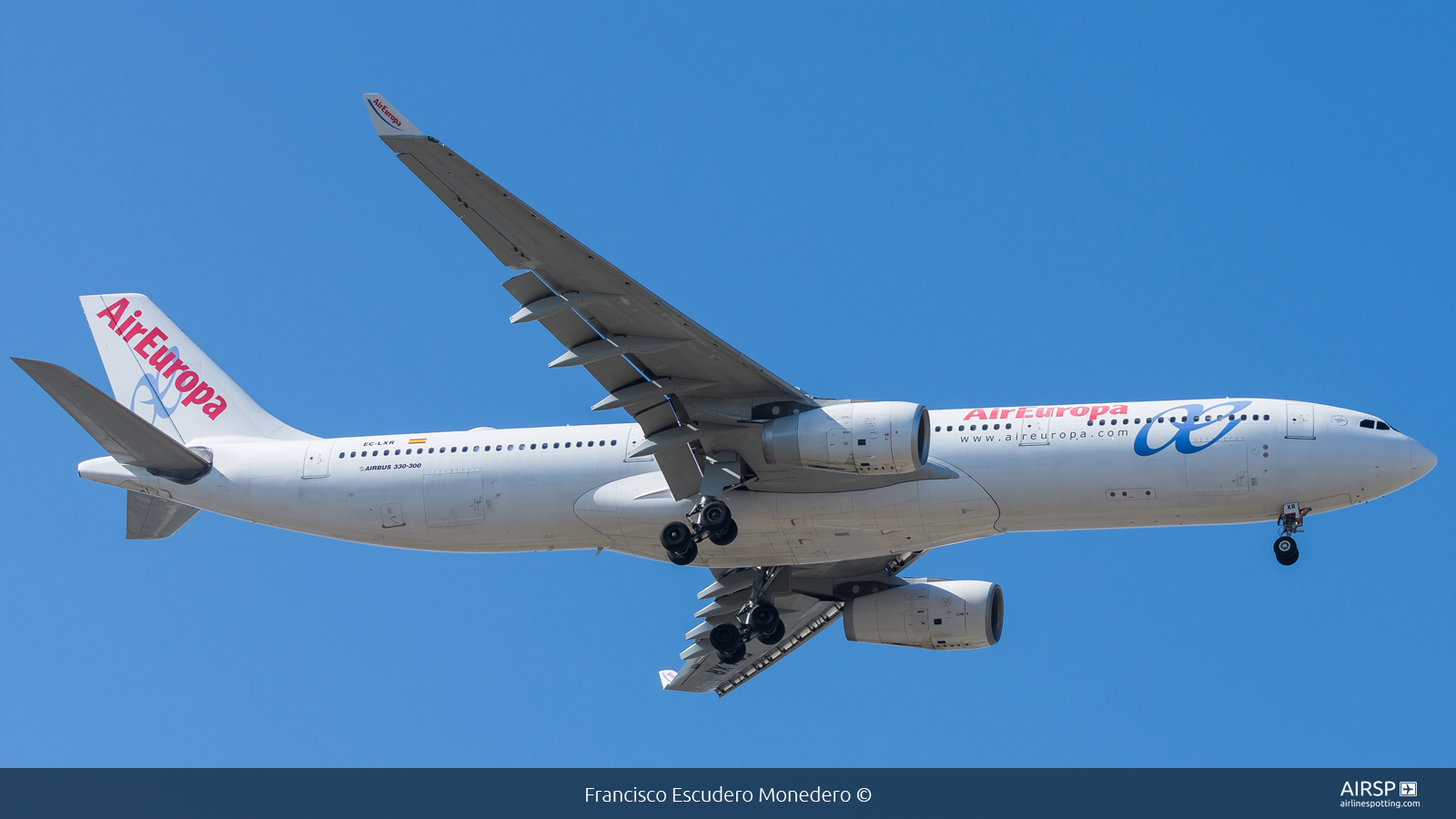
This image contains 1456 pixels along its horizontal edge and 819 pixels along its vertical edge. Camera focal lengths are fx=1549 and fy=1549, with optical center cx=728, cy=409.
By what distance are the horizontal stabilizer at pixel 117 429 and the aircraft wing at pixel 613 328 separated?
982cm

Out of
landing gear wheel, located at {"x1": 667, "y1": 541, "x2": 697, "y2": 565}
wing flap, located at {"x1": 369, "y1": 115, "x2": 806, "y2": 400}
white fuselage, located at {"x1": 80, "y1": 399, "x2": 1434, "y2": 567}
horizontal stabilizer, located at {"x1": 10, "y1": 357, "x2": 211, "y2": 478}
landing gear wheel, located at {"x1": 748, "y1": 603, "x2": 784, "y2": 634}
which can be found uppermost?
wing flap, located at {"x1": 369, "y1": 115, "x2": 806, "y2": 400}

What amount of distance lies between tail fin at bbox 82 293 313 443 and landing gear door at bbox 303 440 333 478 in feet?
6.30

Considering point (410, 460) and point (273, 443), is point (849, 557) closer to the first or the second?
point (410, 460)

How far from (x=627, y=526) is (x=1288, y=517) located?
42.7ft

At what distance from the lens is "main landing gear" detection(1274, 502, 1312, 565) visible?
29344mm

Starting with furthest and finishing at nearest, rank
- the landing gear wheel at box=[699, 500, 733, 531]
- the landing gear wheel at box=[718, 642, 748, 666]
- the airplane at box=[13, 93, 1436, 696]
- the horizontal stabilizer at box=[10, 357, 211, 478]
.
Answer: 1. the landing gear wheel at box=[718, 642, 748, 666]
2. the horizontal stabilizer at box=[10, 357, 211, 478]
3. the landing gear wheel at box=[699, 500, 733, 531]
4. the airplane at box=[13, 93, 1436, 696]

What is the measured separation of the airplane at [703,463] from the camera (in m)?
28.9

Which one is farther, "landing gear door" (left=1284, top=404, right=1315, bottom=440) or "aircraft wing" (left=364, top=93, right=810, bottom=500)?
"landing gear door" (left=1284, top=404, right=1315, bottom=440)

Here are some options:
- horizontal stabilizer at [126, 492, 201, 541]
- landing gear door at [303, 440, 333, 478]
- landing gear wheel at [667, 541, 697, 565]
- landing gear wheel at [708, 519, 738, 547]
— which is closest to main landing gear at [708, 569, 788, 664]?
landing gear wheel at [667, 541, 697, 565]

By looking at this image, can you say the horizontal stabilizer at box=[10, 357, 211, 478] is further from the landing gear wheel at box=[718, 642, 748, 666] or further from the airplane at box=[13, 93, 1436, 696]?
the landing gear wheel at box=[718, 642, 748, 666]

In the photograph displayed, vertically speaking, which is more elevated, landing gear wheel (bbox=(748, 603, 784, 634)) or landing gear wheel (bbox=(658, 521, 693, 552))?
landing gear wheel (bbox=(658, 521, 693, 552))

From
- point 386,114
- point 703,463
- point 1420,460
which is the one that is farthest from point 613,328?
point 1420,460

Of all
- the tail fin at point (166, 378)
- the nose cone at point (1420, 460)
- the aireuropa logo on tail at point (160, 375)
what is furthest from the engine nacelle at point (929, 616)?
the aireuropa logo on tail at point (160, 375)

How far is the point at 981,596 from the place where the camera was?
36.8 m
